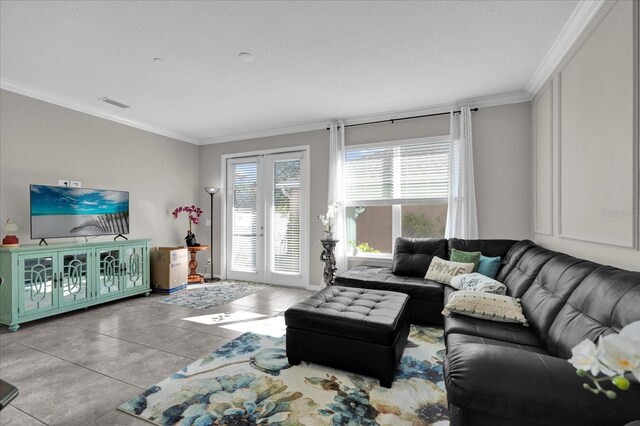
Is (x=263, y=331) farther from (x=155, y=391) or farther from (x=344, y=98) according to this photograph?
(x=344, y=98)

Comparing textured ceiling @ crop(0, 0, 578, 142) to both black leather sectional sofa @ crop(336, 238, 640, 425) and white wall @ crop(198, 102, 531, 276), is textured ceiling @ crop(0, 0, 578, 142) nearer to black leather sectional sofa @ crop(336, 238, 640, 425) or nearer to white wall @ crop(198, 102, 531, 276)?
white wall @ crop(198, 102, 531, 276)

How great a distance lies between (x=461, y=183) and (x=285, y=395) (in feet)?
10.9

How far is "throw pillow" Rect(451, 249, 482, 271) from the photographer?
3330mm

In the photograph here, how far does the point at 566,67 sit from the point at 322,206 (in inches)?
132

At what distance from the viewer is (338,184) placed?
470 centimetres

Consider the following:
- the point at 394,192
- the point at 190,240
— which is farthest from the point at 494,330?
the point at 190,240

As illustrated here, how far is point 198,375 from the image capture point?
2.25 m

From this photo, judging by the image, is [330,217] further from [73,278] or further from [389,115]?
[73,278]

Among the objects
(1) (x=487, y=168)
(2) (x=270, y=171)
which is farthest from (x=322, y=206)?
(1) (x=487, y=168)

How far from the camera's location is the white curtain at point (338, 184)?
4637 millimetres

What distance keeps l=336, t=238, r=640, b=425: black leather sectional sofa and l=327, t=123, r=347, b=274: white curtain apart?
2.30m

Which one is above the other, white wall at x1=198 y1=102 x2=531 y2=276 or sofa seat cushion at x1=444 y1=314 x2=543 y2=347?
white wall at x1=198 y1=102 x2=531 y2=276

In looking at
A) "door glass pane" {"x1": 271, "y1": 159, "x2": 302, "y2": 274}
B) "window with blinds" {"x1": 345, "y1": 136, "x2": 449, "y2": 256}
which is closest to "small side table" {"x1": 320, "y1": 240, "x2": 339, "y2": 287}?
"window with blinds" {"x1": 345, "y1": 136, "x2": 449, "y2": 256}

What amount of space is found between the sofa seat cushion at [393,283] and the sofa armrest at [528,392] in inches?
79.2
